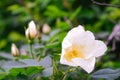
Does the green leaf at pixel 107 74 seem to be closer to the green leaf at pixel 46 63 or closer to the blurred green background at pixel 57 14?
the green leaf at pixel 46 63

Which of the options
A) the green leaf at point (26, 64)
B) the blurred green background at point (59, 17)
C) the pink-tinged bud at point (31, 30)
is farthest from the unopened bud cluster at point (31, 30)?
the blurred green background at point (59, 17)

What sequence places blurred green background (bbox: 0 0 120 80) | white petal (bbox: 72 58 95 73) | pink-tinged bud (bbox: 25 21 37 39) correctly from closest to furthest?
white petal (bbox: 72 58 95 73), pink-tinged bud (bbox: 25 21 37 39), blurred green background (bbox: 0 0 120 80)

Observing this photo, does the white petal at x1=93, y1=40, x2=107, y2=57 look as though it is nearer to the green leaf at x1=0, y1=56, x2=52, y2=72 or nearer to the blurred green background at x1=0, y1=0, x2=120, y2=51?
the green leaf at x1=0, y1=56, x2=52, y2=72

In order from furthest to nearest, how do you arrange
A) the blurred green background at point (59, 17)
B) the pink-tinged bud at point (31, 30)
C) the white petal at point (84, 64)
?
the blurred green background at point (59, 17)
the pink-tinged bud at point (31, 30)
the white petal at point (84, 64)

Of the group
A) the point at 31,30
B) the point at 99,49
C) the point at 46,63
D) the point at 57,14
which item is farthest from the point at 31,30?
the point at 57,14

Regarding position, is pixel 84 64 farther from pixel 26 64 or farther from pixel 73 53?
pixel 26 64

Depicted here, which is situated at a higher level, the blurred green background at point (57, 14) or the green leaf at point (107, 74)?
the green leaf at point (107, 74)

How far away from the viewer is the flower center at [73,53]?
1.31m

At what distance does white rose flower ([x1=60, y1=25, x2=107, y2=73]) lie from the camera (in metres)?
1.30

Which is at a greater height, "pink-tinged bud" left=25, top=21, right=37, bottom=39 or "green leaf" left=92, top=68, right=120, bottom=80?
"pink-tinged bud" left=25, top=21, right=37, bottom=39

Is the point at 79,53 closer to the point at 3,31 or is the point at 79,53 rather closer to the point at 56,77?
the point at 56,77

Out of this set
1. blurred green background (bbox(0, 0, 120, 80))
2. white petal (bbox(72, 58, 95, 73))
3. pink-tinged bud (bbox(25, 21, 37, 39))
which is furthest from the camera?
blurred green background (bbox(0, 0, 120, 80))

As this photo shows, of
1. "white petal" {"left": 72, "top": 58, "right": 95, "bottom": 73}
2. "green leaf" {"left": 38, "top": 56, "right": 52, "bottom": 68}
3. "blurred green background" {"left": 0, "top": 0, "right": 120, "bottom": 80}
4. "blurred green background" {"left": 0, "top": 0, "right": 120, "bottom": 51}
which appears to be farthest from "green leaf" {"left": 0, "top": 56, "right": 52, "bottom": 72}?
"blurred green background" {"left": 0, "top": 0, "right": 120, "bottom": 51}

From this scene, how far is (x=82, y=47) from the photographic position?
1358 millimetres
